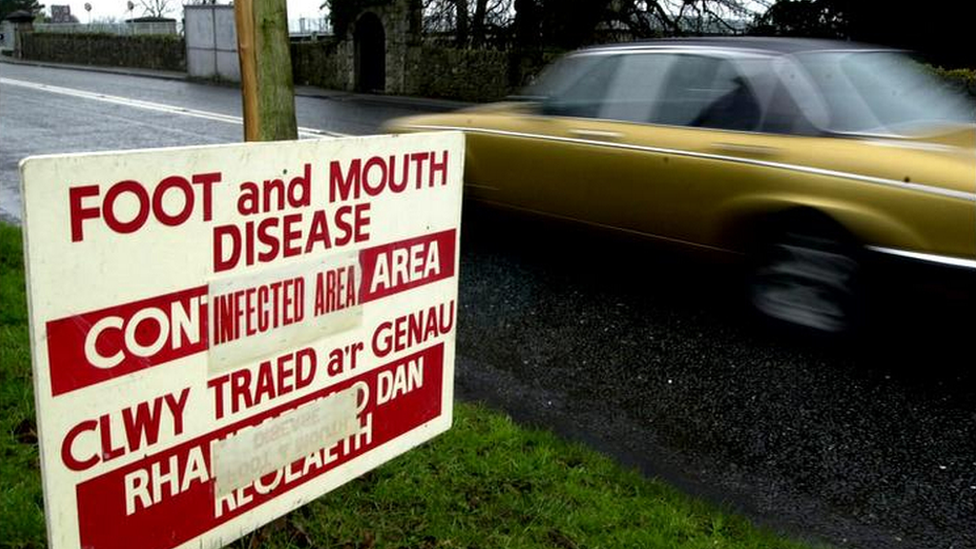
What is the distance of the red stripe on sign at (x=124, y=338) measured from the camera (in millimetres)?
1733

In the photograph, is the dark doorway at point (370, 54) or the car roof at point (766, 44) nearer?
the car roof at point (766, 44)

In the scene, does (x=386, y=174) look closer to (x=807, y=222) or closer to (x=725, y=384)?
(x=725, y=384)

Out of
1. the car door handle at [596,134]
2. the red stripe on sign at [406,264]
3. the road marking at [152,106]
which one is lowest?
the road marking at [152,106]

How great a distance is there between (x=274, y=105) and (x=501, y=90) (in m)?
20.5

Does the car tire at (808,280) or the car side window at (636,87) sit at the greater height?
the car side window at (636,87)

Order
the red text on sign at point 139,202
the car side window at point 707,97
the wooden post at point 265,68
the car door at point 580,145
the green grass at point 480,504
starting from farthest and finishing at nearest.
Answer: the car door at point 580,145
the car side window at point 707,97
the wooden post at point 265,68
the green grass at point 480,504
the red text on sign at point 139,202

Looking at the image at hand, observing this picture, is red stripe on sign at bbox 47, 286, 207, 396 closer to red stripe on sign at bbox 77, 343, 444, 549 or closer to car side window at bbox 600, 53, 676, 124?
red stripe on sign at bbox 77, 343, 444, 549

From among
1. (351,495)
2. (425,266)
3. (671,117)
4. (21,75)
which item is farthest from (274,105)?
(21,75)

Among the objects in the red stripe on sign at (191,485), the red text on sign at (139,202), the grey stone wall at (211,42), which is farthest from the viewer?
the grey stone wall at (211,42)

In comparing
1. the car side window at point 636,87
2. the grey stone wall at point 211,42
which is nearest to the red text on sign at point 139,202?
the car side window at point 636,87

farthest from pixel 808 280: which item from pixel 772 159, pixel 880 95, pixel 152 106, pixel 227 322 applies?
pixel 152 106

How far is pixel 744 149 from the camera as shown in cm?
513

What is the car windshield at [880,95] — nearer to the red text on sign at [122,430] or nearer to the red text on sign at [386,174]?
the red text on sign at [386,174]

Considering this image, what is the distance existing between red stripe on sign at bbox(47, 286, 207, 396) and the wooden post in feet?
5.07
